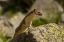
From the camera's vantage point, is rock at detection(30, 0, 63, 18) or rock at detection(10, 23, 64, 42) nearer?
rock at detection(10, 23, 64, 42)

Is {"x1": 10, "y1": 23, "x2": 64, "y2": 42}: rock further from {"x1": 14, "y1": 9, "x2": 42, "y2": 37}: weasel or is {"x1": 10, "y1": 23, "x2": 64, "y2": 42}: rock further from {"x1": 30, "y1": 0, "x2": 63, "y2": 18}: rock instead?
{"x1": 30, "y1": 0, "x2": 63, "y2": 18}: rock

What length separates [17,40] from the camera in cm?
646

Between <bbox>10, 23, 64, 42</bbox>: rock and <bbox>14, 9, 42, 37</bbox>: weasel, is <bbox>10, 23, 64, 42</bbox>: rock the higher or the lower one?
the lower one

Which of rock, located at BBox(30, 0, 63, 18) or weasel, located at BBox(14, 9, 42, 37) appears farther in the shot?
rock, located at BBox(30, 0, 63, 18)

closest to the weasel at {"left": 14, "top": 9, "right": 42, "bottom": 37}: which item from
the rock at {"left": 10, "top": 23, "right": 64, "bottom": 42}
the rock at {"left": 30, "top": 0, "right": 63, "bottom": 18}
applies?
the rock at {"left": 10, "top": 23, "right": 64, "bottom": 42}

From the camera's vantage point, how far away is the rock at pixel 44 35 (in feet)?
19.7

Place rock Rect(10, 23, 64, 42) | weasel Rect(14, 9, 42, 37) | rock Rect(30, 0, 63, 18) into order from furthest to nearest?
rock Rect(30, 0, 63, 18) → weasel Rect(14, 9, 42, 37) → rock Rect(10, 23, 64, 42)

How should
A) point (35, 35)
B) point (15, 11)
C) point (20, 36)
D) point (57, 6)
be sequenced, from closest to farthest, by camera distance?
point (35, 35)
point (20, 36)
point (57, 6)
point (15, 11)

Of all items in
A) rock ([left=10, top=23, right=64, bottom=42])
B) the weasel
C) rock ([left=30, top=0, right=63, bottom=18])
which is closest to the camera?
rock ([left=10, top=23, right=64, bottom=42])

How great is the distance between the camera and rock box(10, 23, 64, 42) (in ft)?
19.7

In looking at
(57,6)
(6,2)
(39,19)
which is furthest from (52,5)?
(6,2)

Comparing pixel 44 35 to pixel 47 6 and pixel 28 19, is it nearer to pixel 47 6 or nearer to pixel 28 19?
pixel 28 19

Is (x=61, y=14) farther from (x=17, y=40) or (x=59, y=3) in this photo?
(x=17, y=40)

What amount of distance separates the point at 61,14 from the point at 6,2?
585 cm
